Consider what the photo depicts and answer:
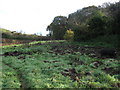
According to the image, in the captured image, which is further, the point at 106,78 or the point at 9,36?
the point at 9,36

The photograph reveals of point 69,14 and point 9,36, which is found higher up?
point 69,14

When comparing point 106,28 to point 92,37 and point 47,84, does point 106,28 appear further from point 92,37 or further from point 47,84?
point 47,84

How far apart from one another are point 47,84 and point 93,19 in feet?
68.5

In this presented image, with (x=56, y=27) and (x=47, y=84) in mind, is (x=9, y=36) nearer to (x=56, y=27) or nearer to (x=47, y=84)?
(x=56, y=27)

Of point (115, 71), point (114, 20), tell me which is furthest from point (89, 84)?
point (114, 20)

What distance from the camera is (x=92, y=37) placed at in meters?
26.3

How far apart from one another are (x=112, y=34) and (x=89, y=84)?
19133 millimetres

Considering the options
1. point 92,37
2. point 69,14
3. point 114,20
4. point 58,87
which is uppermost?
point 69,14

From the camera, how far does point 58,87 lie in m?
6.47

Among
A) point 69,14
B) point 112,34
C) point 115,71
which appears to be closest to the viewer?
point 115,71

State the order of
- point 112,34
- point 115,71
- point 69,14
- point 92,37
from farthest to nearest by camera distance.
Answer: point 69,14 → point 92,37 → point 112,34 → point 115,71

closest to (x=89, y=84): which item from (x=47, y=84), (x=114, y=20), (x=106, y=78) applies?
(x=106, y=78)

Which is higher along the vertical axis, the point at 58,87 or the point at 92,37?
the point at 92,37

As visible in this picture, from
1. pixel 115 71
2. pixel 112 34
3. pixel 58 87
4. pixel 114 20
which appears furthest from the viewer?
pixel 112 34
